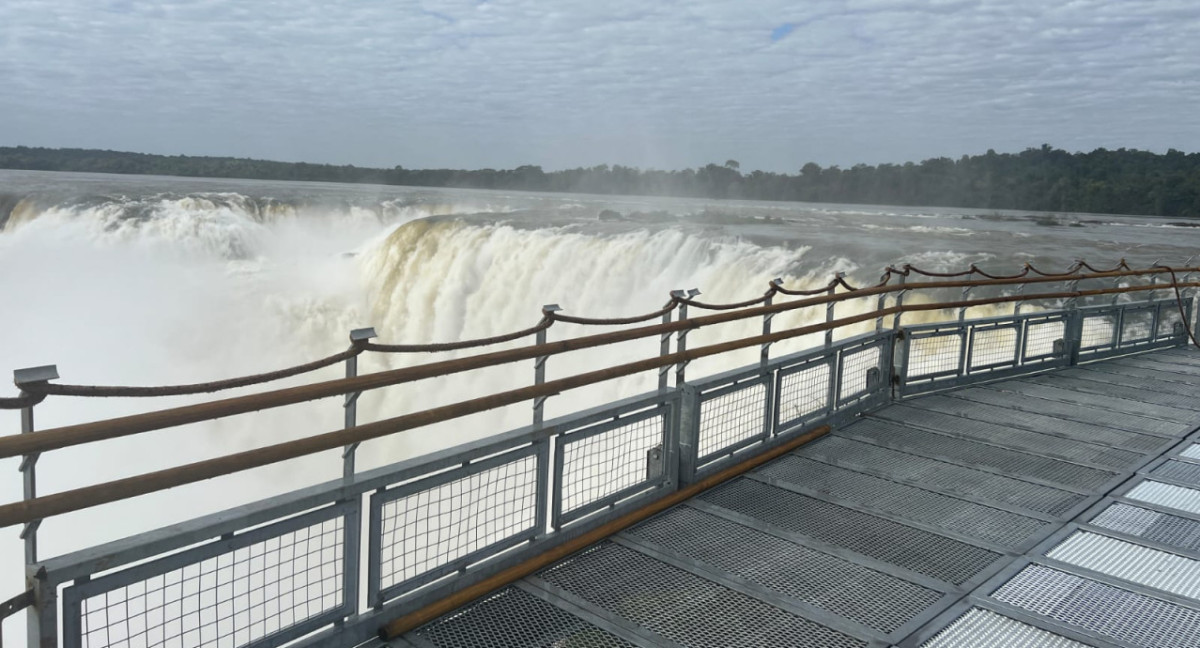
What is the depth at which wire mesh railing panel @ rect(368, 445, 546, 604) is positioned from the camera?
3500 millimetres

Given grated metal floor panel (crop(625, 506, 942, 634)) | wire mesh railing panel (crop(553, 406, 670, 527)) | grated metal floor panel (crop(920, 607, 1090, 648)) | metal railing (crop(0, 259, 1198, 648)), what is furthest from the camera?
wire mesh railing panel (crop(553, 406, 670, 527))

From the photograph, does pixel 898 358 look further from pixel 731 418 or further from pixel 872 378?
pixel 731 418

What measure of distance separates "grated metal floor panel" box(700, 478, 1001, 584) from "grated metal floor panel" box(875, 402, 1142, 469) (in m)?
2.12

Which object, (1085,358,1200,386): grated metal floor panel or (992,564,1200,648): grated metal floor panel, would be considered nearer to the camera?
(992,564,1200,648): grated metal floor panel

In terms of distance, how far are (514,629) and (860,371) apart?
4.40 m

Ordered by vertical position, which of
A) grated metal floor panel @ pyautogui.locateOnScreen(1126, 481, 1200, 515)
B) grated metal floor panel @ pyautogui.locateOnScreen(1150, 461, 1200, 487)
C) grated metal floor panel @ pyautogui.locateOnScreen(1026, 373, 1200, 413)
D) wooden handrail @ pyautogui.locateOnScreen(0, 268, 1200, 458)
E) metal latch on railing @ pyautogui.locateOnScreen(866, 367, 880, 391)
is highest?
wooden handrail @ pyautogui.locateOnScreen(0, 268, 1200, 458)

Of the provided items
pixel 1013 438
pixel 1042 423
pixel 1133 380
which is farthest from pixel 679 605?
pixel 1133 380

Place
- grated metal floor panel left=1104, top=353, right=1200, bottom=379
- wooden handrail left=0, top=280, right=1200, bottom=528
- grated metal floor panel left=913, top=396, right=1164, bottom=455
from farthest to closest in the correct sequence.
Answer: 1. grated metal floor panel left=1104, top=353, right=1200, bottom=379
2. grated metal floor panel left=913, top=396, right=1164, bottom=455
3. wooden handrail left=0, top=280, right=1200, bottom=528

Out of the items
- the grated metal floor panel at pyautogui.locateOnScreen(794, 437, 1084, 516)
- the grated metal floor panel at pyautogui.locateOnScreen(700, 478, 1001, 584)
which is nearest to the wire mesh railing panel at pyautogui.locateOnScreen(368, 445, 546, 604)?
the grated metal floor panel at pyautogui.locateOnScreen(700, 478, 1001, 584)

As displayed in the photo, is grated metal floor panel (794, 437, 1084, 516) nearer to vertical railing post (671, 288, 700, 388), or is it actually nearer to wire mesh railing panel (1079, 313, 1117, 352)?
vertical railing post (671, 288, 700, 388)

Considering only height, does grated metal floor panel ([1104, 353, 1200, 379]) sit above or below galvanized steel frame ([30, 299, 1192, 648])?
below

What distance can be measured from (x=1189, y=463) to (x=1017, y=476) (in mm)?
1405

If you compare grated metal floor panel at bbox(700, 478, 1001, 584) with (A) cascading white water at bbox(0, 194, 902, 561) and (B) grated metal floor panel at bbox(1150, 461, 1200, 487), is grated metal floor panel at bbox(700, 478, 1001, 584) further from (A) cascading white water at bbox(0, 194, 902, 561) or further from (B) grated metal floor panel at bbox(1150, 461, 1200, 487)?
(A) cascading white water at bbox(0, 194, 902, 561)

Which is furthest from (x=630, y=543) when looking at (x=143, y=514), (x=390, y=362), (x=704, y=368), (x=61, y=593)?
(x=390, y=362)
